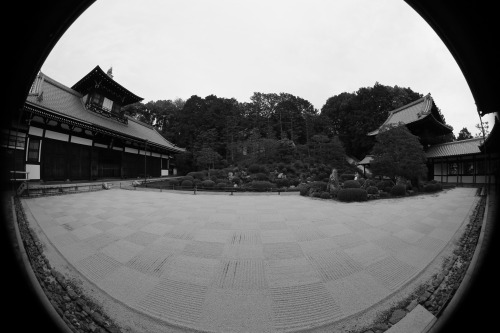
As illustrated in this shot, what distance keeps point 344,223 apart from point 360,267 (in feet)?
7.29

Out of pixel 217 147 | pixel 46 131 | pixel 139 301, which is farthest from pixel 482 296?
A: pixel 217 147

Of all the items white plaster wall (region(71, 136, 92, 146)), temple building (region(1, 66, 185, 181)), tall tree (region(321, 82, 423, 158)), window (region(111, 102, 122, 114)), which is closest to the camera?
temple building (region(1, 66, 185, 181))

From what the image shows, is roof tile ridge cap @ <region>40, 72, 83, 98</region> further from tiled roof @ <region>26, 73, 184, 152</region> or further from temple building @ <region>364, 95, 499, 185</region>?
temple building @ <region>364, 95, 499, 185</region>

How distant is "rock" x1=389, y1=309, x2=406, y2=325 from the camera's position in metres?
1.74

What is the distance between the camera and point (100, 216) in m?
4.74

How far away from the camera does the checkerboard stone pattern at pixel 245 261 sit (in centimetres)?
188

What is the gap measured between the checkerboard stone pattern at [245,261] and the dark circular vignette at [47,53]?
2.77ft

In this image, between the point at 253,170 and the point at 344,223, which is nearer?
the point at 344,223

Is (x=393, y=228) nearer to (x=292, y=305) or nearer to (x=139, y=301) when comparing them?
(x=292, y=305)

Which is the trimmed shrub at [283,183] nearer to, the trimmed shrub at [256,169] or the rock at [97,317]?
the trimmed shrub at [256,169]

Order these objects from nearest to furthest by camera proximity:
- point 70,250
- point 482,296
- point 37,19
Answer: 1. point 482,296
2. point 37,19
3. point 70,250

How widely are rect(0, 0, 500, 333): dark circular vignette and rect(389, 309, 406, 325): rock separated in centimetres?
55

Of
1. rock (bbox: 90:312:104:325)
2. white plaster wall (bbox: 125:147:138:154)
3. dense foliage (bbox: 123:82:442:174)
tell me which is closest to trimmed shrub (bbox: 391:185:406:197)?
rock (bbox: 90:312:104:325)

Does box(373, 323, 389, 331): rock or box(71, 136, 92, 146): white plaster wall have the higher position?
box(71, 136, 92, 146): white plaster wall
